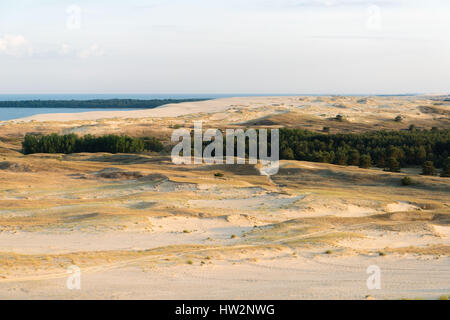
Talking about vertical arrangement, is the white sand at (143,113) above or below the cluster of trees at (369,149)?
above

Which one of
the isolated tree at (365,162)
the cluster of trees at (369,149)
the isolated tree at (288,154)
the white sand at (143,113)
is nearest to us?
the isolated tree at (365,162)

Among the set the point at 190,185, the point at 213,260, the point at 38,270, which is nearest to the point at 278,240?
the point at 213,260

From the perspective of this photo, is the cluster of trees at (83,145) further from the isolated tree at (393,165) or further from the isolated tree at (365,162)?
the isolated tree at (393,165)

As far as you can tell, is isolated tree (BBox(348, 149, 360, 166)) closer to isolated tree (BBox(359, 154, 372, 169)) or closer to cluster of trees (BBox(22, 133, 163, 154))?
isolated tree (BBox(359, 154, 372, 169))

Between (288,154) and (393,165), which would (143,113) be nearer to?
(288,154)

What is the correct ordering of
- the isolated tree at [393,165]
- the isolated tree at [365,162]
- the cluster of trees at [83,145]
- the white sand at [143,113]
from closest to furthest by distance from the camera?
the isolated tree at [393,165] < the isolated tree at [365,162] < the cluster of trees at [83,145] < the white sand at [143,113]

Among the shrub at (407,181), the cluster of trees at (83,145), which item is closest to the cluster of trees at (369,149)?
the shrub at (407,181)

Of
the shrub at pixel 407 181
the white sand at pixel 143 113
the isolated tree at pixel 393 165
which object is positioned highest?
the white sand at pixel 143 113

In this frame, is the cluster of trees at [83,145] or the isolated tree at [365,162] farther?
the cluster of trees at [83,145]

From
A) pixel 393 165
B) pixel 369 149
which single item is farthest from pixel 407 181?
pixel 369 149
